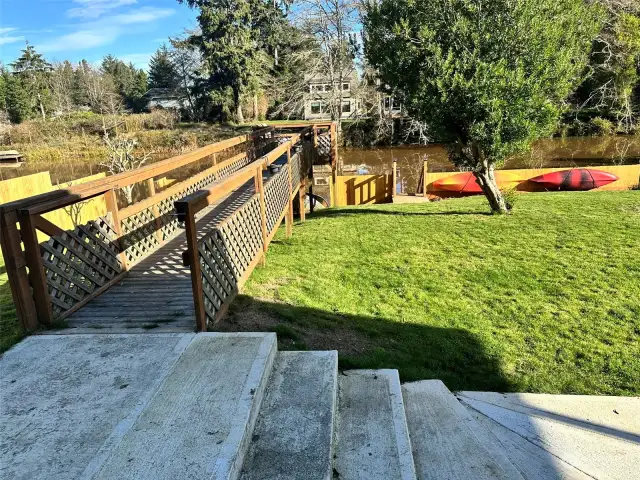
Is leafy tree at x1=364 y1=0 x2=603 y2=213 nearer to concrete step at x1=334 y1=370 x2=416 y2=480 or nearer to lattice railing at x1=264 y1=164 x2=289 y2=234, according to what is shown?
lattice railing at x1=264 y1=164 x2=289 y2=234

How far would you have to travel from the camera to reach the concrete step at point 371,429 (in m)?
Answer: 2.17

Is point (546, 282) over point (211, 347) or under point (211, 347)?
under

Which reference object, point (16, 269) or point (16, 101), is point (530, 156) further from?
point (16, 101)

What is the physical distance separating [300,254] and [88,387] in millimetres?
4499

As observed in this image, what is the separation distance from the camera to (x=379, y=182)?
14633 millimetres

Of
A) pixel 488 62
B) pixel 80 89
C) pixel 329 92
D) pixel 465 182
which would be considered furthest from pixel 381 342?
pixel 80 89

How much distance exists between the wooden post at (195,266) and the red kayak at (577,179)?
13813mm

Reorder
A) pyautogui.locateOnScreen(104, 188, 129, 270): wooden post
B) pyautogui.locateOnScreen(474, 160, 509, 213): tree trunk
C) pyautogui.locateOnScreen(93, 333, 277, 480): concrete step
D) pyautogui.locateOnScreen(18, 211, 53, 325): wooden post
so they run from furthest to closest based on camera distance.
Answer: pyautogui.locateOnScreen(474, 160, 509, 213): tree trunk, pyautogui.locateOnScreen(104, 188, 129, 270): wooden post, pyautogui.locateOnScreen(18, 211, 53, 325): wooden post, pyautogui.locateOnScreen(93, 333, 277, 480): concrete step

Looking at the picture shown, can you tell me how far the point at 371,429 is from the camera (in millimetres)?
2500

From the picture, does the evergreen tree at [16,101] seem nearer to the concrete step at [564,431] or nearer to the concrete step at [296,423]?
the concrete step at [296,423]

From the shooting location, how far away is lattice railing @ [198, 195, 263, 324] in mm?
3402

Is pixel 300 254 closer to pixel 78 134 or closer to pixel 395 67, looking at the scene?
pixel 395 67

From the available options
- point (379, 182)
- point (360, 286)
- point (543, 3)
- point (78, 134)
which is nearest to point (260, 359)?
point (360, 286)

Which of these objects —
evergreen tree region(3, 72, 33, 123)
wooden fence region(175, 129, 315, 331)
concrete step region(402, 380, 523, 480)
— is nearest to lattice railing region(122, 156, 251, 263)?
wooden fence region(175, 129, 315, 331)
